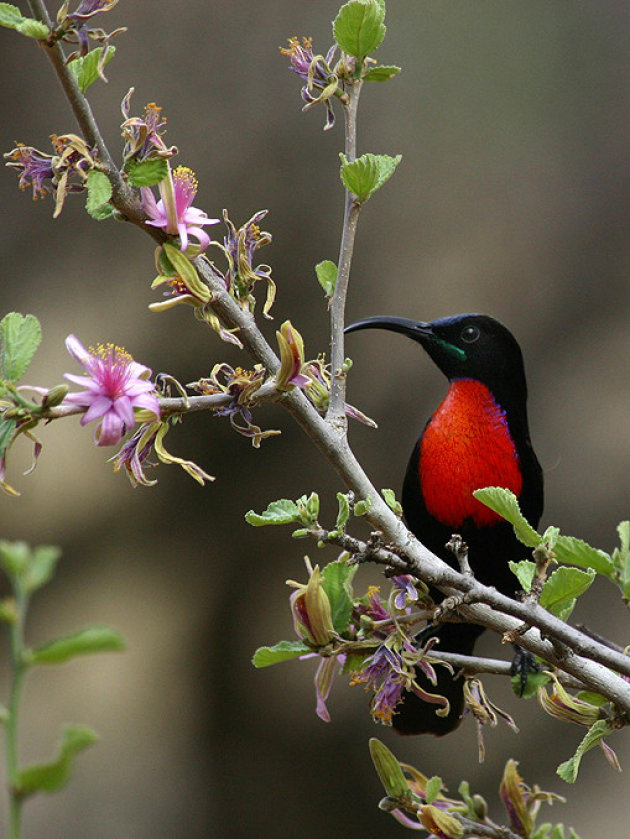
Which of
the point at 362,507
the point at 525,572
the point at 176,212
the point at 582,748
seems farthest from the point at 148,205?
the point at 582,748

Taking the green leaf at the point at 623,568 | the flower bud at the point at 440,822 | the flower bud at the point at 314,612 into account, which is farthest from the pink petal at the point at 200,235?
the flower bud at the point at 440,822

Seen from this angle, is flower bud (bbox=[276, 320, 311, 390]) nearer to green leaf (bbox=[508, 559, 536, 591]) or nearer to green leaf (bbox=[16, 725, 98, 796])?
green leaf (bbox=[508, 559, 536, 591])

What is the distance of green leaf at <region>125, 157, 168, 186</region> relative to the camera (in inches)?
23.5

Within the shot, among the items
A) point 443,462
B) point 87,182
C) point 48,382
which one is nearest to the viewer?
point 87,182

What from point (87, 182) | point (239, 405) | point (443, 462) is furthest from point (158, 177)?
point (443, 462)

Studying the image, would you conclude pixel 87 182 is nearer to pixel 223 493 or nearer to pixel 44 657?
pixel 44 657

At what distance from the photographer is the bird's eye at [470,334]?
105 centimetres

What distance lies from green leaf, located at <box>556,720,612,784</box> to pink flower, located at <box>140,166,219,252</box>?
0.42 meters

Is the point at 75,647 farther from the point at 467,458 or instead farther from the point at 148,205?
the point at 467,458

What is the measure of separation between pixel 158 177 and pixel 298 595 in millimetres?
289

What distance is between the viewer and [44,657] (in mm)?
262

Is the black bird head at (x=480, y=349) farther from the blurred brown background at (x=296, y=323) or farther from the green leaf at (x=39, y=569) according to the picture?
the blurred brown background at (x=296, y=323)

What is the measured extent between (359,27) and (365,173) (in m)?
0.10

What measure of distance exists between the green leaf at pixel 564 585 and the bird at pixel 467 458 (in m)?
0.36
